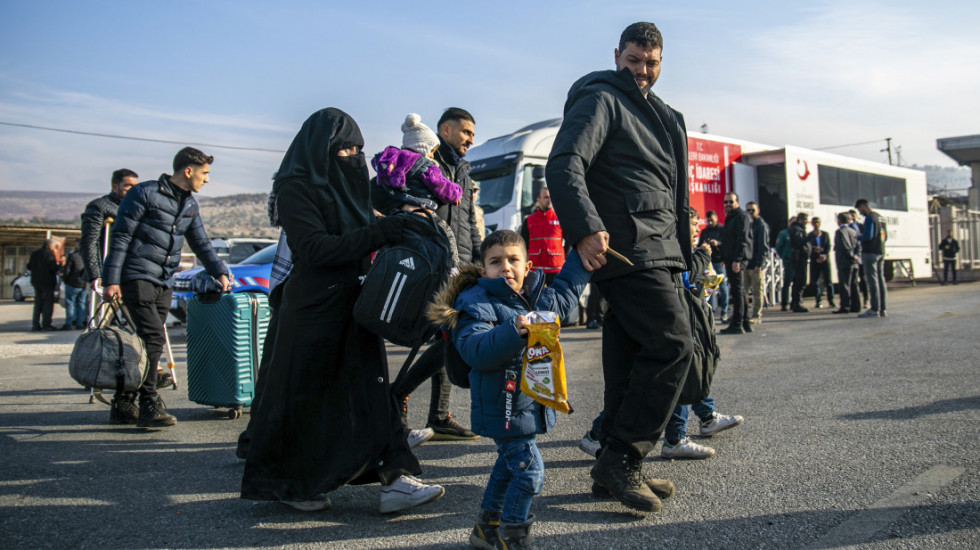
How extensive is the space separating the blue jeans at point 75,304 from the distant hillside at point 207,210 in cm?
2948

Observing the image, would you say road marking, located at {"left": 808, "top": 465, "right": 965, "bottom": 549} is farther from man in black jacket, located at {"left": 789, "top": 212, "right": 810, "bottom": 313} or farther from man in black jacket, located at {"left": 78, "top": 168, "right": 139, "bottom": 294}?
man in black jacket, located at {"left": 789, "top": 212, "right": 810, "bottom": 313}

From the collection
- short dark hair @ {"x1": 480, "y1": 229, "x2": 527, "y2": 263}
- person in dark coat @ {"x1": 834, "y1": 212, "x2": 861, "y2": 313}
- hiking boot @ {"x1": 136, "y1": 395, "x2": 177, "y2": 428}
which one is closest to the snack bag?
short dark hair @ {"x1": 480, "y1": 229, "x2": 527, "y2": 263}

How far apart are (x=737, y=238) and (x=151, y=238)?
26.2ft

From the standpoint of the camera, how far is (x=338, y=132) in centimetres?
338

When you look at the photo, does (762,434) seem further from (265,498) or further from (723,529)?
(265,498)

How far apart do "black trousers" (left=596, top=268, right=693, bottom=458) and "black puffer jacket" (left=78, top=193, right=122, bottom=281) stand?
4951 millimetres

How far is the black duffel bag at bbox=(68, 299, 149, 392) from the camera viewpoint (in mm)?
5062

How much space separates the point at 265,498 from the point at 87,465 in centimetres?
169

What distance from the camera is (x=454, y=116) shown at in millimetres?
4957

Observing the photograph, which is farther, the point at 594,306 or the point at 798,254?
the point at 798,254

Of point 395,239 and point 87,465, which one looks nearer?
point 395,239

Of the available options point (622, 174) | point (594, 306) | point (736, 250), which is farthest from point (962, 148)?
point (622, 174)

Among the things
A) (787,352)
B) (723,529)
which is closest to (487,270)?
(723,529)

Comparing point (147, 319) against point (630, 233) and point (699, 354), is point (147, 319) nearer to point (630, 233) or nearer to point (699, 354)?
point (630, 233)
